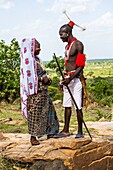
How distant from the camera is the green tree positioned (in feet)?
55.4

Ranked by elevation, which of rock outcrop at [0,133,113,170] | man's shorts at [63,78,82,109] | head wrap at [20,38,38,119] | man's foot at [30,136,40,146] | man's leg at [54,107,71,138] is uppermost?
head wrap at [20,38,38,119]

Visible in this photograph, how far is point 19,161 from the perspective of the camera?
654 cm

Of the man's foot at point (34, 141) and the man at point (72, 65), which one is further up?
the man at point (72, 65)

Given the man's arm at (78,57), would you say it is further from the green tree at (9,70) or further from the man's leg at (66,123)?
the green tree at (9,70)

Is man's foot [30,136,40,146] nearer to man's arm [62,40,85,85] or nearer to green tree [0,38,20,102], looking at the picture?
man's arm [62,40,85,85]

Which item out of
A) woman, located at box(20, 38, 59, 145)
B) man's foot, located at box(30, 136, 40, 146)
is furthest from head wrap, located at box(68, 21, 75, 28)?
man's foot, located at box(30, 136, 40, 146)

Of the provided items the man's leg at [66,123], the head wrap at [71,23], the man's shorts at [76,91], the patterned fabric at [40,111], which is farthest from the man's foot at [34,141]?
the head wrap at [71,23]

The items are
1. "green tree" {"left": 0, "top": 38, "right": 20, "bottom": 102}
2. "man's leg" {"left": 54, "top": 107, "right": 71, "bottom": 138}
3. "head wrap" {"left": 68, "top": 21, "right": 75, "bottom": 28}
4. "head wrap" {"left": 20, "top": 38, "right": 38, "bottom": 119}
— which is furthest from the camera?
"green tree" {"left": 0, "top": 38, "right": 20, "bottom": 102}

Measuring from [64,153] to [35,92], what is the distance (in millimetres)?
1045

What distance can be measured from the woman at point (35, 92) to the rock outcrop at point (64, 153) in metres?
0.23

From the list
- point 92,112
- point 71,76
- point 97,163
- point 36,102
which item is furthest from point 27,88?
point 92,112

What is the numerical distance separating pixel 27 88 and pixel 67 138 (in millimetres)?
1070

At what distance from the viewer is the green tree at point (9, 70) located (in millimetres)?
16875

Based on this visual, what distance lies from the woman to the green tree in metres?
10.3
